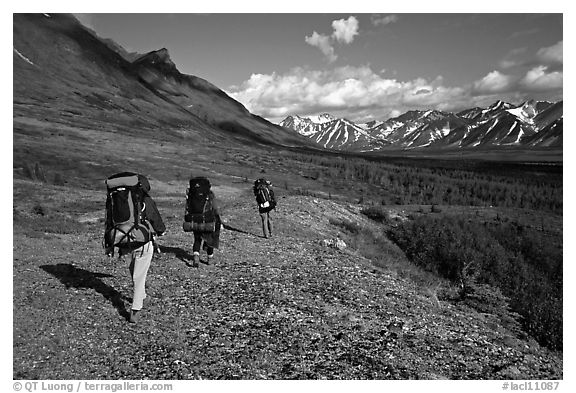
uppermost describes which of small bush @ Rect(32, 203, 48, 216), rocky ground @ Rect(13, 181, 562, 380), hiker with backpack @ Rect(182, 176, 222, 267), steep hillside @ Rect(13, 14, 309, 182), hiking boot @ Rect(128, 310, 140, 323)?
steep hillside @ Rect(13, 14, 309, 182)

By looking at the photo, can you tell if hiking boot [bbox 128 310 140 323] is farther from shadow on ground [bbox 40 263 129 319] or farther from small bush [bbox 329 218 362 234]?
small bush [bbox 329 218 362 234]

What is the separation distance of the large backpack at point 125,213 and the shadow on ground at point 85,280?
2259 mm

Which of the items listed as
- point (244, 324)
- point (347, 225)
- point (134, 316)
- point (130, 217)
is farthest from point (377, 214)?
point (130, 217)

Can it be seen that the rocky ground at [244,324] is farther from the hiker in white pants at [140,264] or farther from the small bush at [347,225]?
the small bush at [347,225]

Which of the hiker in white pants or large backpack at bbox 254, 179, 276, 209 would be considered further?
large backpack at bbox 254, 179, 276, 209

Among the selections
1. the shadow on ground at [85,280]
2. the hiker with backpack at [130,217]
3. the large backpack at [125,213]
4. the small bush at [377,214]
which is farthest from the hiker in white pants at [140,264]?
the small bush at [377,214]

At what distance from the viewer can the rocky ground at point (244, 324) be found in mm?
8836

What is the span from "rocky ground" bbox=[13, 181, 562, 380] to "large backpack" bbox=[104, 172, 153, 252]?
2.15 m

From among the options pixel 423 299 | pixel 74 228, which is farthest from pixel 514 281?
pixel 74 228

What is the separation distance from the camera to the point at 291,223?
82.5ft

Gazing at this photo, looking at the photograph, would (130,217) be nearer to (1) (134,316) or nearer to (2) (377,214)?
(1) (134,316)

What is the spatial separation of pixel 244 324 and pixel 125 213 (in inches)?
159

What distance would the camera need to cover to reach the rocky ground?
8.84 meters

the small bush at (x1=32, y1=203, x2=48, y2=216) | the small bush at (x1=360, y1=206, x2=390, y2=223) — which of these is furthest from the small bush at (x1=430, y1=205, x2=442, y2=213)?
the small bush at (x1=32, y1=203, x2=48, y2=216)
